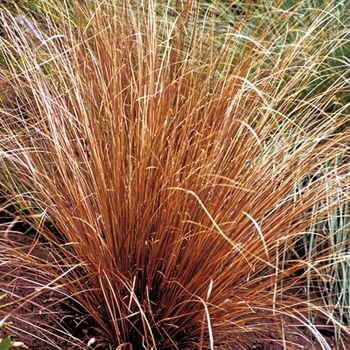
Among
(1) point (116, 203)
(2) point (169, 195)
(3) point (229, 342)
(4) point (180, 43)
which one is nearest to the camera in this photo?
(2) point (169, 195)

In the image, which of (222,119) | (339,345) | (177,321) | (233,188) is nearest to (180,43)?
(222,119)

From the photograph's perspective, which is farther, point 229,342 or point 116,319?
point 229,342

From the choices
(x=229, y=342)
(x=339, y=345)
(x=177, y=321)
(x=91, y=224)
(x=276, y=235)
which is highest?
(x=91, y=224)

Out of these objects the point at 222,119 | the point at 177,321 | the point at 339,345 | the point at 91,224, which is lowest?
the point at 339,345

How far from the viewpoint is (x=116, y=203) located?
96.9 inches

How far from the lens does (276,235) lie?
2.52 meters

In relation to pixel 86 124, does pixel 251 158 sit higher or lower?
lower

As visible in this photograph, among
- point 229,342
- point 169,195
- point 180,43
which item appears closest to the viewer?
point 169,195

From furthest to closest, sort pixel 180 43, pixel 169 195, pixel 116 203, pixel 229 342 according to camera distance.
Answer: pixel 180 43 → pixel 229 342 → pixel 116 203 → pixel 169 195

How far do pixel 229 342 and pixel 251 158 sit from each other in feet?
2.10

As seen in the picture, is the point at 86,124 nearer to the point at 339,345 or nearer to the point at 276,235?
the point at 276,235

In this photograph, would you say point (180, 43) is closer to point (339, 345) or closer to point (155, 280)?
point (155, 280)

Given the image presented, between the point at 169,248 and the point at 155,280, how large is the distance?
0.48 feet

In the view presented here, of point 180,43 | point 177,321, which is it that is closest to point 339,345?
point 177,321
